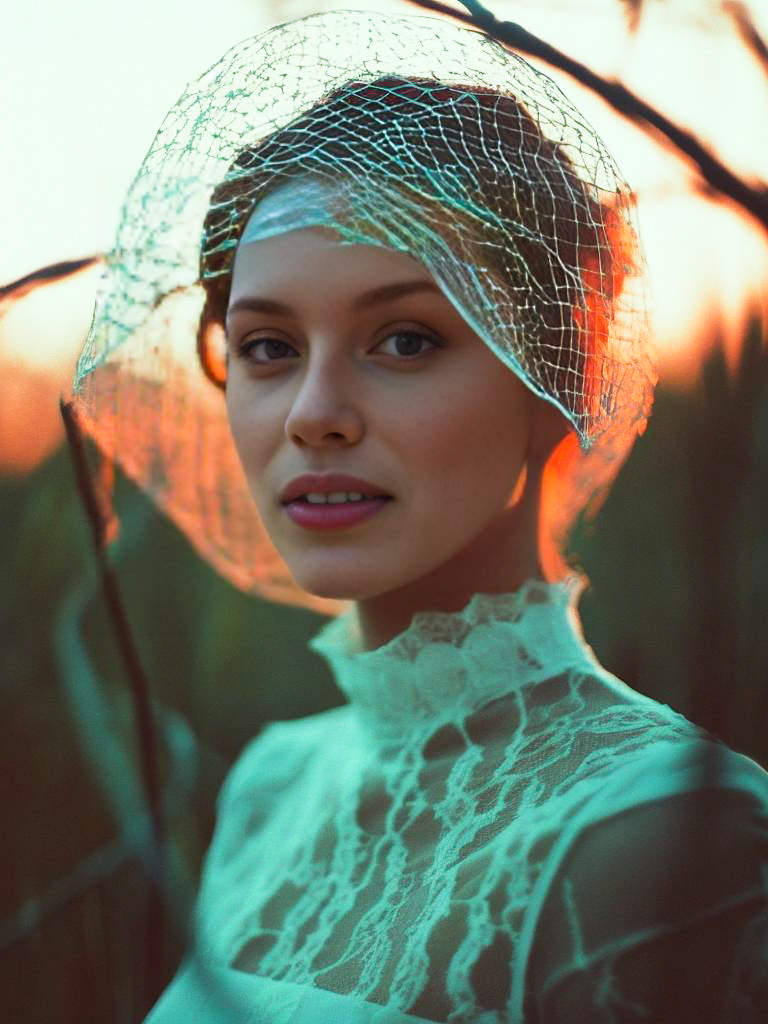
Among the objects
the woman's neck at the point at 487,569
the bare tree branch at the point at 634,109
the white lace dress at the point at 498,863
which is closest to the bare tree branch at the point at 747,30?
the bare tree branch at the point at 634,109

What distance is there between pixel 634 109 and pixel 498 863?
Answer: 61 centimetres

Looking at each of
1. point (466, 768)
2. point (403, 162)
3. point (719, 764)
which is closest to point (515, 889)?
point (466, 768)

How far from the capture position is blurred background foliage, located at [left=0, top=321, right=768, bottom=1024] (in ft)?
3.86

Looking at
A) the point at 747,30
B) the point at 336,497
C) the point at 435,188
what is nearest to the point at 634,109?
the point at 747,30

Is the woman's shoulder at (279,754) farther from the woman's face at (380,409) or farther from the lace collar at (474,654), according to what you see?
the woman's face at (380,409)

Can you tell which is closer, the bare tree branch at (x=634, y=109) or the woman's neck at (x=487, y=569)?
the bare tree branch at (x=634, y=109)

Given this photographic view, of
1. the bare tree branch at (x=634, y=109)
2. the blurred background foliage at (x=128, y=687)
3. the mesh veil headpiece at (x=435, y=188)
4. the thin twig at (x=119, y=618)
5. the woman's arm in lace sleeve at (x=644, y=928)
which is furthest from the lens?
the blurred background foliage at (x=128, y=687)

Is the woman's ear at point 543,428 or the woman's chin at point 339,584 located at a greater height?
the woman's ear at point 543,428

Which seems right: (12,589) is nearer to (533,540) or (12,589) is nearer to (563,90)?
(533,540)

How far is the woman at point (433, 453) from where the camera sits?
845mm

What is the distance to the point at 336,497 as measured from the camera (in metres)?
1.02

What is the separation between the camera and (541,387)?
956 mm

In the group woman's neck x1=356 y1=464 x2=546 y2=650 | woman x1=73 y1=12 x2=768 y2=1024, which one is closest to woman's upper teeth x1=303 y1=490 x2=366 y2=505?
woman x1=73 y1=12 x2=768 y2=1024

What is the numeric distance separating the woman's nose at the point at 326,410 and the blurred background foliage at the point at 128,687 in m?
0.31
